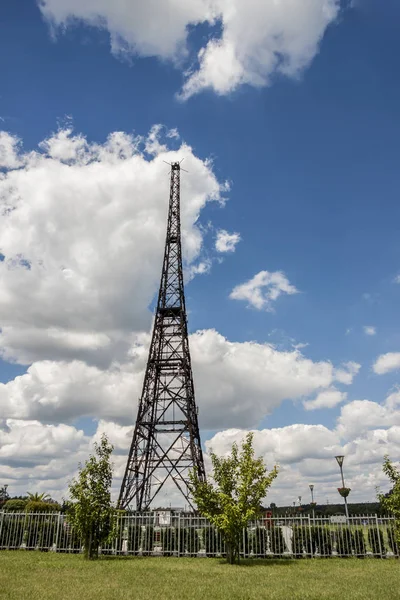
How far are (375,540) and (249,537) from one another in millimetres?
6143

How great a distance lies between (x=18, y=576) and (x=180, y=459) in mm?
26464

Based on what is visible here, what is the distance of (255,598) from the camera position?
11.9 meters

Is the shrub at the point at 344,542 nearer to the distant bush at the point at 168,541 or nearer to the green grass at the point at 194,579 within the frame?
the green grass at the point at 194,579

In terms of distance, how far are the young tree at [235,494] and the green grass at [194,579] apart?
144cm

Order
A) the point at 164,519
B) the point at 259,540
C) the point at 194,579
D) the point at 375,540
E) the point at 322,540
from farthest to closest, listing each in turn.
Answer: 1. the point at 164,519
2. the point at 259,540
3. the point at 322,540
4. the point at 375,540
5. the point at 194,579

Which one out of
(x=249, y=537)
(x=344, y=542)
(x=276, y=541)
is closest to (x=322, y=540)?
(x=344, y=542)

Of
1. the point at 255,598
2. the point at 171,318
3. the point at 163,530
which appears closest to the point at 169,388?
the point at 171,318

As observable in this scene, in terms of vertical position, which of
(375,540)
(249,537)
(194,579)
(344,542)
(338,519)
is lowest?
(194,579)

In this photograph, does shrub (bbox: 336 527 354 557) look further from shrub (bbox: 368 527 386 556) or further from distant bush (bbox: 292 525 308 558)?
distant bush (bbox: 292 525 308 558)

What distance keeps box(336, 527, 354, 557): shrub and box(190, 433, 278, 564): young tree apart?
602 centimetres

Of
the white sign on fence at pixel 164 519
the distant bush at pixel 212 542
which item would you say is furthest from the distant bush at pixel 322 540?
the white sign on fence at pixel 164 519

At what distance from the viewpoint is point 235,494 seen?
789 inches

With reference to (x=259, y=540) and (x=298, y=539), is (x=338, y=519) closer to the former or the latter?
(x=298, y=539)

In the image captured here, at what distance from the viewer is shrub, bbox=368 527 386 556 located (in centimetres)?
2295
